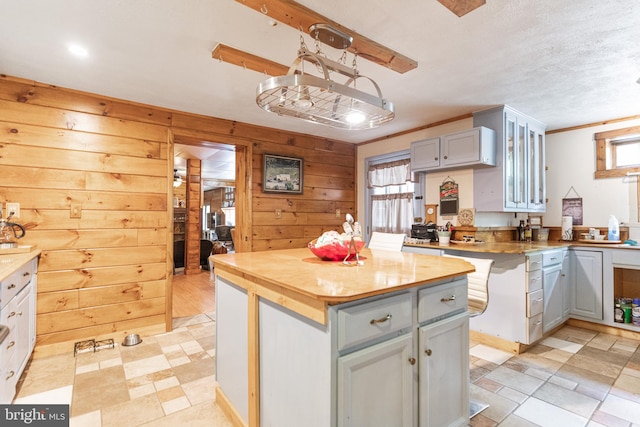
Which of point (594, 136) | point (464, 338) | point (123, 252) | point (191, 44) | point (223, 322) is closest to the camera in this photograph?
point (464, 338)

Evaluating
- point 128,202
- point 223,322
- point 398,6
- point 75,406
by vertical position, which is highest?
point 398,6

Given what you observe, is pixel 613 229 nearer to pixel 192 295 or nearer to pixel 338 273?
pixel 338 273

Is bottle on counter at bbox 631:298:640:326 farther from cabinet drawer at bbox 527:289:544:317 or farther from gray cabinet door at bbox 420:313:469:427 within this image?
gray cabinet door at bbox 420:313:469:427

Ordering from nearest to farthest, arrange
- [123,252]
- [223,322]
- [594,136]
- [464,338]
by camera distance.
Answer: [464,338]
[223,322]
[123,252]
[594,136]

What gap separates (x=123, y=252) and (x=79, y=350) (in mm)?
909

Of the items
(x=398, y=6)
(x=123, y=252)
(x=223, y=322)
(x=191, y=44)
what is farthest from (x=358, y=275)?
(x=123, y=252)

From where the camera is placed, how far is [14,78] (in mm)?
2613

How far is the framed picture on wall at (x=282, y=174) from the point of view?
160 inches

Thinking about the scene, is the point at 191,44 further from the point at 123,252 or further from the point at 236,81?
the point at 123,252

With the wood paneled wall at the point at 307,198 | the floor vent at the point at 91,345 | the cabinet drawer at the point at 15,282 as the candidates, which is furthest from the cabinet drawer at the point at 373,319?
the wood paneled wall at the point at 307,198

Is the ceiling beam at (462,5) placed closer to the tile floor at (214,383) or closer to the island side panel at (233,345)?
the island side panel at (233,345)

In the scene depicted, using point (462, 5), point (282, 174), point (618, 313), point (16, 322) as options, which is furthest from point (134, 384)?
point (618, 313)

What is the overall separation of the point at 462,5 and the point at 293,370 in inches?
80.1

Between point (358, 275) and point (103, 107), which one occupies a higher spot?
point (103, 107)
